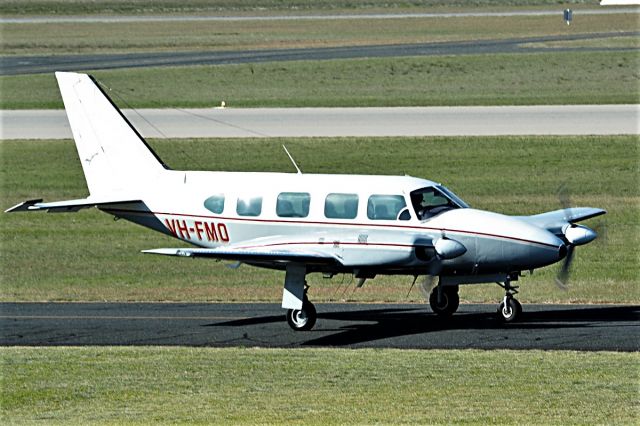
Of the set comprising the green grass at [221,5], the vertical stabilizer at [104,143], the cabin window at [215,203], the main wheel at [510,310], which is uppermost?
the green grass at [221,5]

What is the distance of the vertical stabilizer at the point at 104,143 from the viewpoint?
90.1ft

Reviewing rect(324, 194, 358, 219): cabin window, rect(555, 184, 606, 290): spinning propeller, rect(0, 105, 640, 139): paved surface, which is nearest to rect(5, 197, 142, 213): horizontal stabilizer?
rect(324, 194, 358, 219): cabin window

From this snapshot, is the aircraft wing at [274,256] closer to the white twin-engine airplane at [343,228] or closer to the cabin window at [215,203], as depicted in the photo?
the white twin-engine airplane at [343,228]

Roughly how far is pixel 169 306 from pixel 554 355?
9859 mm

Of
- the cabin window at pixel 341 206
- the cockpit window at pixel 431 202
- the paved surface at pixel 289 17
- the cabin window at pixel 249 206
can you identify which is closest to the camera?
the cockpit window at pixel 431 202

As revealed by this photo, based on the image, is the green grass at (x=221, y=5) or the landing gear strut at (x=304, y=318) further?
the green grass at (x=221, y=5)

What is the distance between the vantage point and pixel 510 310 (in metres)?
24.5

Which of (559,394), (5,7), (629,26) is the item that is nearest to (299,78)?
(629,26)

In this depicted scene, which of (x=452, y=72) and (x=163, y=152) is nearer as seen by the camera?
(x=163, y=152)

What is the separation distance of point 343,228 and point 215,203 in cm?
289

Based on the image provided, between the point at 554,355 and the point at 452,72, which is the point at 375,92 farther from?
the point at 554,355

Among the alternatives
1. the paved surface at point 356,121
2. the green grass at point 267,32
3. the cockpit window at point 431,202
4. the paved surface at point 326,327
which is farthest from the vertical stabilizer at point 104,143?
the green grass at point 267,32

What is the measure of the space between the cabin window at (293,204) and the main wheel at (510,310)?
160 inches

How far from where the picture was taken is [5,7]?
12431cm
